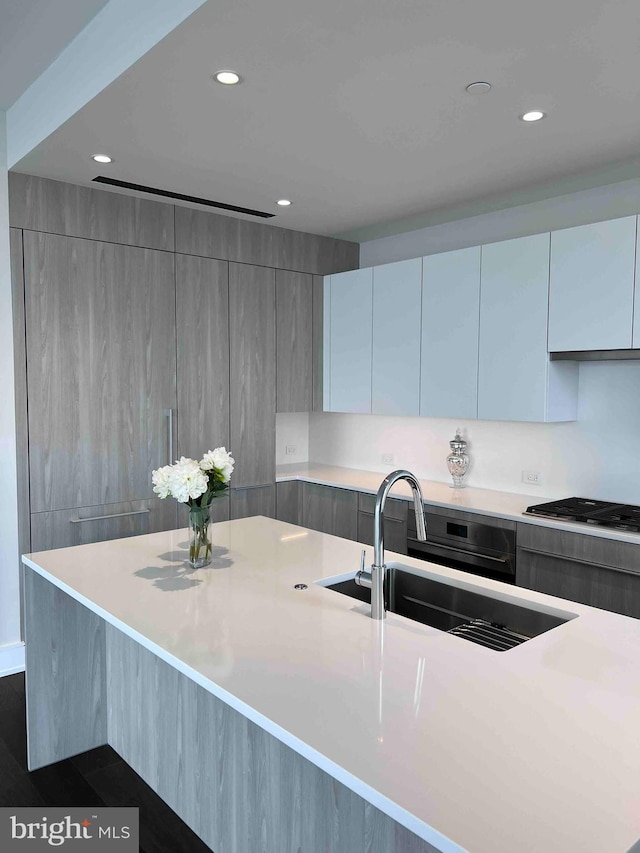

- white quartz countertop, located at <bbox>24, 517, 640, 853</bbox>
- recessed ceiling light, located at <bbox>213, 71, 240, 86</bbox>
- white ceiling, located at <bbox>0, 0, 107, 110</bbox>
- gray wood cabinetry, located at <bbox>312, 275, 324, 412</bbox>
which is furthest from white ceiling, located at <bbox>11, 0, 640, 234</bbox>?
white quartz countertop, located at <bbox>24, 517, 640, 853</bbox>

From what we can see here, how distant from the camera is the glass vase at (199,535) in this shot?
2195 millimetres

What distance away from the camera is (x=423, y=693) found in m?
1.36

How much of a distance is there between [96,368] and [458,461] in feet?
7.28

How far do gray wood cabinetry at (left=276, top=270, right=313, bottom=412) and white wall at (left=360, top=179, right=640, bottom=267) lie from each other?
2.05 ft

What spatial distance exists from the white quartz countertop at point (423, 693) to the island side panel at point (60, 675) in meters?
0.39

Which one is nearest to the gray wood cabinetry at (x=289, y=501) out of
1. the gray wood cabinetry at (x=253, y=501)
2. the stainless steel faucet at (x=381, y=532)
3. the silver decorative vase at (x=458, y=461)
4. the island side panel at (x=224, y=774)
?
the gray wood cabinetry at (x=253, y=501)

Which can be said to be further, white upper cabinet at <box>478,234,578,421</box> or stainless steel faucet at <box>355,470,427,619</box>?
white upper cabinet at <box>478,234,578,421</box>

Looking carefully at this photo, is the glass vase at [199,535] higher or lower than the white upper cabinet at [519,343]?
lower

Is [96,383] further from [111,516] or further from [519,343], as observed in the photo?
[519,343]

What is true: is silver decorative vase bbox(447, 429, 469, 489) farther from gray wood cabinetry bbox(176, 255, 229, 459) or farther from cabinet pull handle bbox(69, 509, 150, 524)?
cabinet pull handle bbox(69, 509, 150, 524)

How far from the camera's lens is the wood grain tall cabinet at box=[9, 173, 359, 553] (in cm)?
343

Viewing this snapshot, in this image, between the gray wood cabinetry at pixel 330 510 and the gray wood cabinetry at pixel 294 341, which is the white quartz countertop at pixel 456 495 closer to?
the gray wood cabinetry at pixel 330 510

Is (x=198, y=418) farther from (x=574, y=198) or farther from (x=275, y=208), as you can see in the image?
(x=574, y=198)

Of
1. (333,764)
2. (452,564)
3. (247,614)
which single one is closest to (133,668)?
(247,614)
